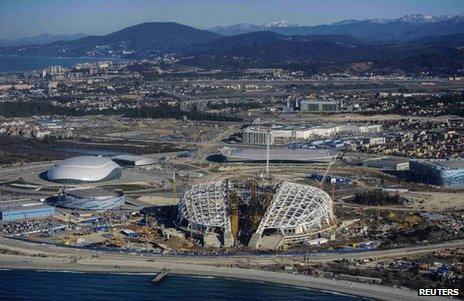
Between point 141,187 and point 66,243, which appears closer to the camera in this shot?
point 66,243

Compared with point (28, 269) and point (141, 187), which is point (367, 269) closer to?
point (28, 269)

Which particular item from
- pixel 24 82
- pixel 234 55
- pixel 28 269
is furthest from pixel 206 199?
pixel 234 55

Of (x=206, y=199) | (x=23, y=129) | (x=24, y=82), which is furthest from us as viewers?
(x=24, y=82)

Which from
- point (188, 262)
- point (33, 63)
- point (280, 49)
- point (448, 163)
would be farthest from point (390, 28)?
point (188, 262)

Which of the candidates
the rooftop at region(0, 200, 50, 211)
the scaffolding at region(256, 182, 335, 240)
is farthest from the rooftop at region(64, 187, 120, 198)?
the scaffolding at region(256, 182, 335, 240)

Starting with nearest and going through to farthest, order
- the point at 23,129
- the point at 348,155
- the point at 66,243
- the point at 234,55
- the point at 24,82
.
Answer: the point at 66,243 → the point at 348,155 → the point at 23,129 → the point at 24,82 → the point at 234,55

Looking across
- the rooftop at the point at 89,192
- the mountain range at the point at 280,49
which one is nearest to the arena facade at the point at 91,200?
the rooftop at the point at 89,192

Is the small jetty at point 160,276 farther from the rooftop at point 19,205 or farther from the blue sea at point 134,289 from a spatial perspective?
the rooftop at point 19,205
